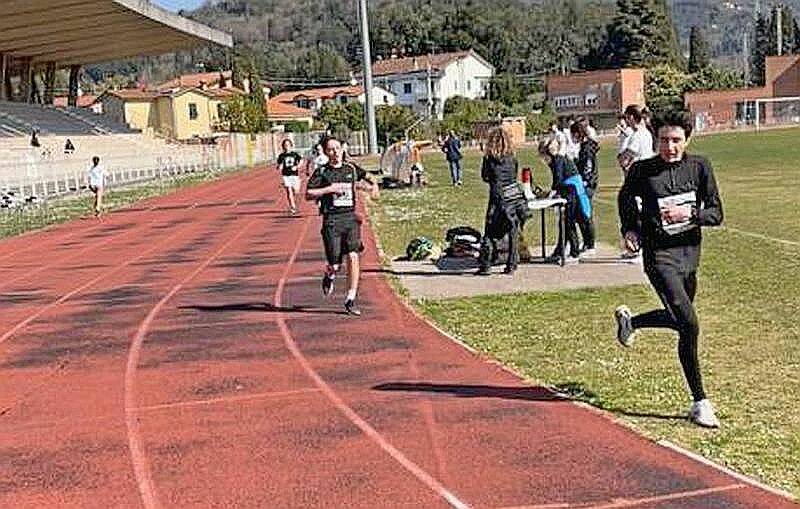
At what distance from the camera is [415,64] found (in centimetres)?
13600

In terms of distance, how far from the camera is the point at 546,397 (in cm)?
730

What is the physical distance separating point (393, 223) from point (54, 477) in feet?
52.3

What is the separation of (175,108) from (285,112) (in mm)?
20600

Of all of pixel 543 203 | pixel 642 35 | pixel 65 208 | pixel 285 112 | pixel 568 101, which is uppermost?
pixel 642 35

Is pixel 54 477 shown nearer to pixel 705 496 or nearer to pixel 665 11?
pixel 705 496

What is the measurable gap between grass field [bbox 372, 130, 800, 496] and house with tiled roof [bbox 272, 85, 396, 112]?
11526 centimetres

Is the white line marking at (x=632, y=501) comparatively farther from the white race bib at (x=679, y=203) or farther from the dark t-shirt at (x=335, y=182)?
the dark t-shirt at (x=335, y=182)

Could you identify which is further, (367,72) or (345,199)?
(367,72)

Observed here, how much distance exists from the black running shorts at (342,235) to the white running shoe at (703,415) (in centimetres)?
517

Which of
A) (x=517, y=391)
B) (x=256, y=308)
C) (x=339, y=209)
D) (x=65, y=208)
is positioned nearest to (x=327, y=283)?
(x=256, y=308)

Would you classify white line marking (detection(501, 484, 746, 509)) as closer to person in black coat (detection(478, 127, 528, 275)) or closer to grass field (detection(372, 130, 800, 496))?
grass field (detection(372, 130, 800, 496))

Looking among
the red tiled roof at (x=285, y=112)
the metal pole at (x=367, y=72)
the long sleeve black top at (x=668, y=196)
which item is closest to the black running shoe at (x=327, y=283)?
the long sleeve black top at (x=668, y=196)

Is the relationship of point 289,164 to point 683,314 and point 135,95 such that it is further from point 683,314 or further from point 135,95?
point 135,95

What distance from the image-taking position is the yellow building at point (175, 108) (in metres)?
108
